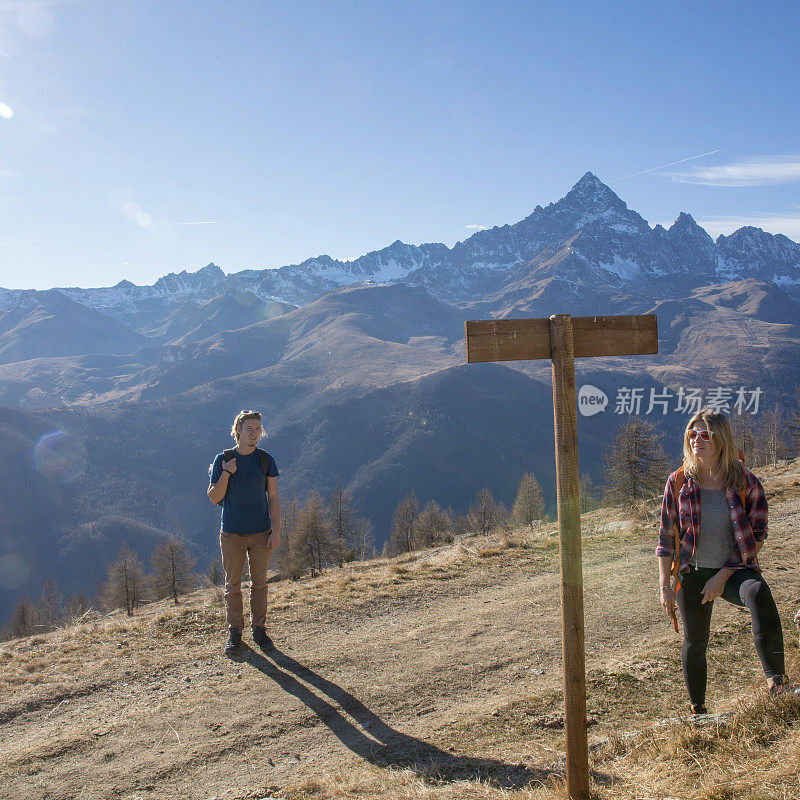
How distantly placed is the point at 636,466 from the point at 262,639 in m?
34.3

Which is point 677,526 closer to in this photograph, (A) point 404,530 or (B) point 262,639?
(B) point 262,639

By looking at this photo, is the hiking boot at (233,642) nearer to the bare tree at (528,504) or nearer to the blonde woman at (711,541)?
the blonde woman at (711,541)

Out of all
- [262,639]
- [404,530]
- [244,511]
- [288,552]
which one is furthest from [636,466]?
[404,530]

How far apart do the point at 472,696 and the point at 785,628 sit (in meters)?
3.99

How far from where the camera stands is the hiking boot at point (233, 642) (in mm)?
7691

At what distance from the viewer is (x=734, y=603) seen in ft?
14.0

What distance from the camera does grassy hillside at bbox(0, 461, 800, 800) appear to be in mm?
4141

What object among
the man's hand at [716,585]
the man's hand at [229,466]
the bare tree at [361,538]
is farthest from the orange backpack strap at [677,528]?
the bare tree at [361,538]

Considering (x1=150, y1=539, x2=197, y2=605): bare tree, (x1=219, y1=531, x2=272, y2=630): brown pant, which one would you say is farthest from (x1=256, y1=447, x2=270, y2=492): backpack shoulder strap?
(x1=150, y1=539, x2=197, y2=605): bare tree

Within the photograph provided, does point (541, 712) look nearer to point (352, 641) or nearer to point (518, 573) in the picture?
point (352, 641)

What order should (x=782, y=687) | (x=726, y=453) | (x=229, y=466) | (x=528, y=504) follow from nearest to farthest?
(x=782, y=687)
(x=726, y=453)
(x=229, y=466)
(x=528, y=504)

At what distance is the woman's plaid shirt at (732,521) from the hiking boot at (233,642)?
19.5ft

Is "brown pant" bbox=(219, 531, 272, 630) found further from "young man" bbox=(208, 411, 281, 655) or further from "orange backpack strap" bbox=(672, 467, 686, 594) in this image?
"orange backpack strap" bbox=(672, 467, 686, 594)

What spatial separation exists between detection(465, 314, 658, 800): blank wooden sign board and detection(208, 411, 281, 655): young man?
4.44 meters
